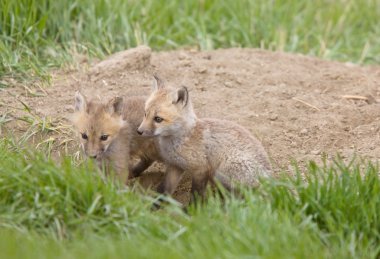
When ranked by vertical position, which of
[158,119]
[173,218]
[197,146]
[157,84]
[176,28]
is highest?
[176,28]

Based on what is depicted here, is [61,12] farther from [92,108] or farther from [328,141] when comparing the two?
[328,141]

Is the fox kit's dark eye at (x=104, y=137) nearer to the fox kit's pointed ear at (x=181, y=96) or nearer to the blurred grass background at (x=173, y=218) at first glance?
the blurred grass background at (x=173, y=218)

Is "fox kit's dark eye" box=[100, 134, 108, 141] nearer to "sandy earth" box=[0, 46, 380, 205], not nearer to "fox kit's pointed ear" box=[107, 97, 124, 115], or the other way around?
"fox kit's pointed ear" box=[107, 97, 124, 115]

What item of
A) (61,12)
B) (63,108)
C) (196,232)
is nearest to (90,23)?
(61,12)

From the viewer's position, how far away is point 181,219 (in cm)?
583

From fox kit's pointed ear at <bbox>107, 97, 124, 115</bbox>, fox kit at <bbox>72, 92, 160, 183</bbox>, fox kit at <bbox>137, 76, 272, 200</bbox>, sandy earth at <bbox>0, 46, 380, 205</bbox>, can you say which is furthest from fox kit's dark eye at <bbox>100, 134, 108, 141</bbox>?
sandy earth at <bbox>0, 46, 380, 205</bbox>

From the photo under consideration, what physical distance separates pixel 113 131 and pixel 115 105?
244mm

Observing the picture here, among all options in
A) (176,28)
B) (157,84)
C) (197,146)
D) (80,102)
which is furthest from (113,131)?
(176,28)

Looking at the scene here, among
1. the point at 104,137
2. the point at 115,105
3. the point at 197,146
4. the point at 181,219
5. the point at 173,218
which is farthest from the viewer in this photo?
the point at 197,146

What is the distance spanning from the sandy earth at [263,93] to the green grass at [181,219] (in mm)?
1615

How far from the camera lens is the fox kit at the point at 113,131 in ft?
22.3

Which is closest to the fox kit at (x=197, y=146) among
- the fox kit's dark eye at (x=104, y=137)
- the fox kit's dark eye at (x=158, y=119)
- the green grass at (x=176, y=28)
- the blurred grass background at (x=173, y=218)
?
the fox kit's dark eye at (x=158, y=119)

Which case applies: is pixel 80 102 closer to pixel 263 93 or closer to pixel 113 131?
pixel 113 131

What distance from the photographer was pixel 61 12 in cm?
995
